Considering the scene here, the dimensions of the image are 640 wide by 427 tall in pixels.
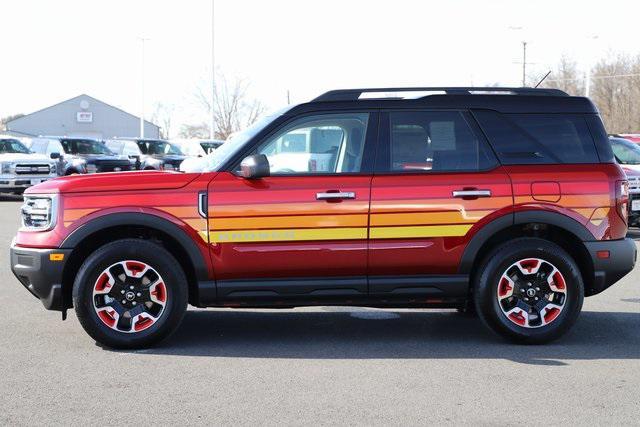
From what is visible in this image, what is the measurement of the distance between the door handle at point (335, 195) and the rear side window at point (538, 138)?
3.87 feet

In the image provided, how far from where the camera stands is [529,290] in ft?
22.2

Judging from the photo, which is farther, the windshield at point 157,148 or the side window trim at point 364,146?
the windshield at point 157,148

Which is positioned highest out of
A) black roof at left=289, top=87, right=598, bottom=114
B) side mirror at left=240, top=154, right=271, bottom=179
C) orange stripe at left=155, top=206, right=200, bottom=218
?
black roof at left=289, top=87, right=598, bottom=114

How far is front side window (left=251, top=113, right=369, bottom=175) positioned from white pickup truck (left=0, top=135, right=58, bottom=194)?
19.5 metres

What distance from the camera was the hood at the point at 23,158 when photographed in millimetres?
24847

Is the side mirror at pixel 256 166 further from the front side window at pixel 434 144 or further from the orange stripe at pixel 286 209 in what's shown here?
the front side window at pixel 434 144

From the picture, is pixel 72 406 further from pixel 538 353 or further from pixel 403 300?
pixel 538 353

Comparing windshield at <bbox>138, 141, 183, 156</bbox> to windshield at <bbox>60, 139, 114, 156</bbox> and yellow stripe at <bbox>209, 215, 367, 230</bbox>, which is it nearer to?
windshield at <bbox>60, 139, 114, 156</bbox>

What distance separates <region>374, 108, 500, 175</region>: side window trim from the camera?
22.0 feet

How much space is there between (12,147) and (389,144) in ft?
71.4

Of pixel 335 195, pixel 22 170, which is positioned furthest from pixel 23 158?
pixel 335 195

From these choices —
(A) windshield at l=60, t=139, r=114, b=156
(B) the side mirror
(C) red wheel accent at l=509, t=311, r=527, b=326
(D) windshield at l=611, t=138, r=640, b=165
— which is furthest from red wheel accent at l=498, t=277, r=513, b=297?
(A) windshield at l=60, t=139, r=114, b=156

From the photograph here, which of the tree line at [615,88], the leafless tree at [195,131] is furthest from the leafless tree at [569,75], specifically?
the leafless tree at [195,131]

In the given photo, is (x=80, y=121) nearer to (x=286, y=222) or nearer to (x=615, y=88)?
(x=615, y=88)
